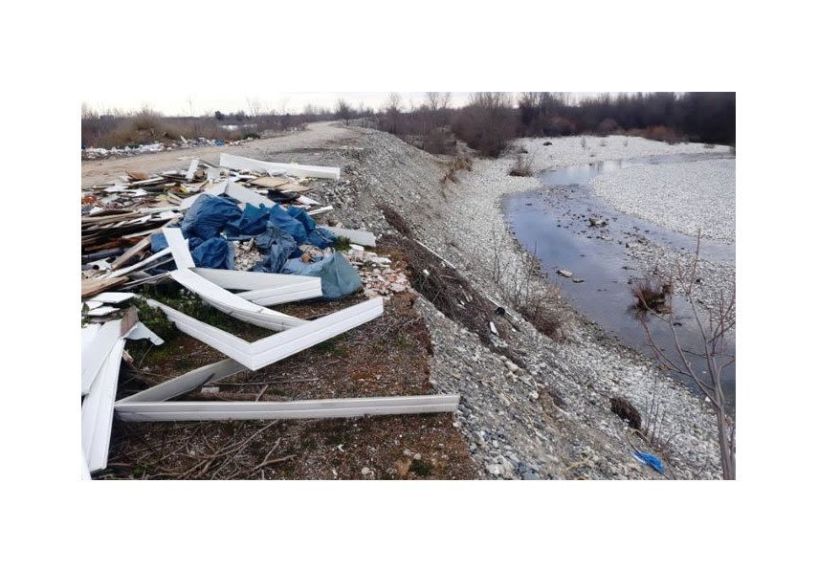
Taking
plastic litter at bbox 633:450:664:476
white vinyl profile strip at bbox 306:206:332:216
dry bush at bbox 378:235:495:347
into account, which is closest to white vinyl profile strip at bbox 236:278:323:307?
dry bush at bbox 378:235:495:347

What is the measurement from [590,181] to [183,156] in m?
15.1

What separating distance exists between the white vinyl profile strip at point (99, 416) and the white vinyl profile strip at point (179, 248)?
155 cm

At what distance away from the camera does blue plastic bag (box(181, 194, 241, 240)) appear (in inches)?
223

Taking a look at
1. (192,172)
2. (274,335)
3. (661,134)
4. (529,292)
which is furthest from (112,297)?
(661,134)

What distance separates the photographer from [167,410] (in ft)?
10.9

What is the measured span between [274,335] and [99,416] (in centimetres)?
127

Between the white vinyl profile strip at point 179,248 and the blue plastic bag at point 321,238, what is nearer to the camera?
the white vinyl profile strip at point 179,248

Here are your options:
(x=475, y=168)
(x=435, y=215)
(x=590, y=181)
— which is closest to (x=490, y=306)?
(x=435, y=215)

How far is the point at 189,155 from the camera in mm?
11859

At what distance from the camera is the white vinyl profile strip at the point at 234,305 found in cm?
422

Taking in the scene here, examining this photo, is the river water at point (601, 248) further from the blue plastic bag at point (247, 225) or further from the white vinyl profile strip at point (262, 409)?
the blue plastic bag at point (247, 225)

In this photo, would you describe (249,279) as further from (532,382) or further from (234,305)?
(532,382)

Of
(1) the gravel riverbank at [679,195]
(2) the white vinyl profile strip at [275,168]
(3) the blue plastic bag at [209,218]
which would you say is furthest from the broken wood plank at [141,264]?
(1) the gravel riverbank at [679,195]

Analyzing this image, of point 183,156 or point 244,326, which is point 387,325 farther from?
point 183,156
